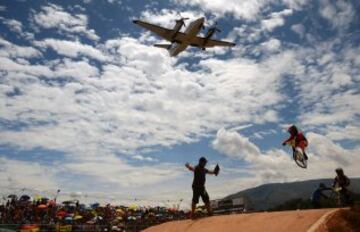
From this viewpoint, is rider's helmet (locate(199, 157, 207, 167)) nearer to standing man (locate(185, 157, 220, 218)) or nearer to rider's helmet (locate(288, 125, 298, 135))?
standing man (locate(185, 157, 220, 218))

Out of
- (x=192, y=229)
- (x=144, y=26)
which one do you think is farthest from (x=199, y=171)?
(x=144, y=26)

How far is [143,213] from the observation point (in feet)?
102

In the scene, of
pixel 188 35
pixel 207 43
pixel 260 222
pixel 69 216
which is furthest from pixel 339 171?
pixel 207 43

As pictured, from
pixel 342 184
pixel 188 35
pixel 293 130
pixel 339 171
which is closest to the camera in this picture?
pixel 342 184

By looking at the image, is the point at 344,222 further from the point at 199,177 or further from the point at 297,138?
the point at 297,138

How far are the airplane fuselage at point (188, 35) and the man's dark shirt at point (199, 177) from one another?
25808 millimetres

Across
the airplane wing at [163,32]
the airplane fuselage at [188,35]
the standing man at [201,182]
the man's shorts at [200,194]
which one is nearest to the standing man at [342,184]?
the standing man at [201,182]

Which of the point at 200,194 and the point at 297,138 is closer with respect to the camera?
the point at 200,194

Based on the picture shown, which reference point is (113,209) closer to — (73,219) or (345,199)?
(73,219)

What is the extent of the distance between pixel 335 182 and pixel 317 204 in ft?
2.48

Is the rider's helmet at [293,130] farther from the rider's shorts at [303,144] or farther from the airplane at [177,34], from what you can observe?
the airplane at [177,34]

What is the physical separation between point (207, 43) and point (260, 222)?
3397 centimetres

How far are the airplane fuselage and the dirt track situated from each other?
27764 millimetres

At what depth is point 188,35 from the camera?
35.9 m
